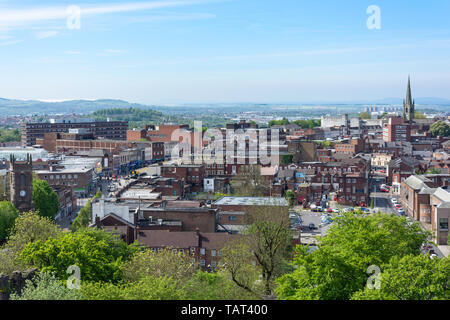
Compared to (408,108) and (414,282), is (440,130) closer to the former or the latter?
(408,108)

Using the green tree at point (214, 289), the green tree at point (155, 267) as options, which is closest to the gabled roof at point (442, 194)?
the green tree at point (155, 267)

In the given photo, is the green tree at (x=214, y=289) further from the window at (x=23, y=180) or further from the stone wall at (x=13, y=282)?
the window at (x=23, y=180)

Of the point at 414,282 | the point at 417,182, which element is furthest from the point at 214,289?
the point at 417,182

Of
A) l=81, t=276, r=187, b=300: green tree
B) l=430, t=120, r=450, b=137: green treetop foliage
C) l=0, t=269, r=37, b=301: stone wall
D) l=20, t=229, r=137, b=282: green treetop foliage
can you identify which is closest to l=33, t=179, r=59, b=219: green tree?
l=20, t=229, r=137, b=282: green treetop foliage

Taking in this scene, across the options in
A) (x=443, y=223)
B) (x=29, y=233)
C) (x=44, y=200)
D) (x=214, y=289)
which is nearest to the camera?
(x=214, y=289)

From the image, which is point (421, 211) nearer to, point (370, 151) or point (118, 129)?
point (370, 151)
